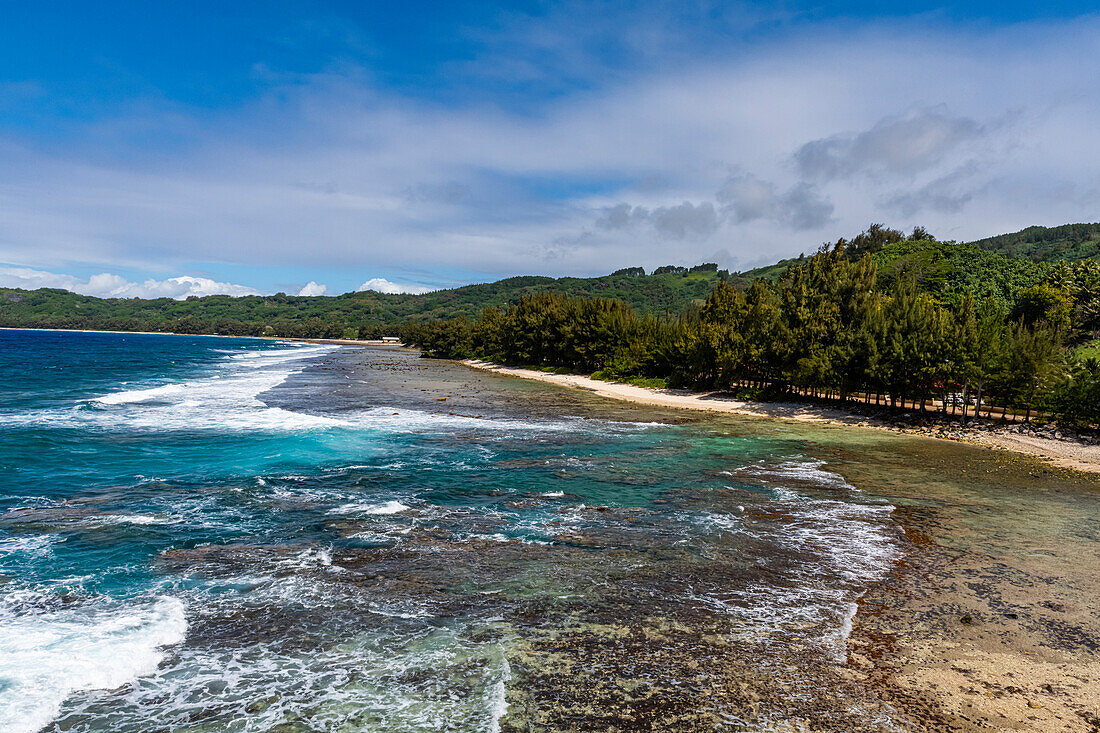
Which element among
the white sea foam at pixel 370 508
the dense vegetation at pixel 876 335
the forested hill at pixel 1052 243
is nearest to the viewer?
the white sea foam at pixel 370 508

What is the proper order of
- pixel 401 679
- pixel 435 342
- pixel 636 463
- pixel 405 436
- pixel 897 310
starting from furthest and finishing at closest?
pixel 435 342
pixel 897 310
pixel 405 436
pixel 636 463
pixel 401 679

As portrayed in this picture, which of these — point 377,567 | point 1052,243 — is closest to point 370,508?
point 377,567

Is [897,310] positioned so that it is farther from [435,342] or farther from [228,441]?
[435,342]

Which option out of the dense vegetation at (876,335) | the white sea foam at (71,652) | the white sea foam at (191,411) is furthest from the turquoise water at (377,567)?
the dense vegetation at (876,335)

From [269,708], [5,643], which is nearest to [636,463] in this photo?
[269,708]

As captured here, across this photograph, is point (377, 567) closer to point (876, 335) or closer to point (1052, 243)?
point (876, 335)

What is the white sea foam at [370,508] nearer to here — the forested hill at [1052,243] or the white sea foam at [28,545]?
the white sea foam at [28,545]
